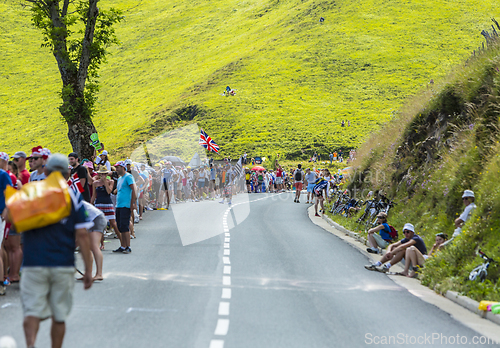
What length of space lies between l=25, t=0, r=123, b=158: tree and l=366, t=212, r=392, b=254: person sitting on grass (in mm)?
10833

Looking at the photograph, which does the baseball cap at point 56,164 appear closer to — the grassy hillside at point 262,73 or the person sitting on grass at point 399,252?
the person sitting on grass at point 399,252

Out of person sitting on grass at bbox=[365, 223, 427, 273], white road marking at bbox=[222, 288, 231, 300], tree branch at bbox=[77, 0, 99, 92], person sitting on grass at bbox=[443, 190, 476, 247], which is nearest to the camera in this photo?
white road marking at bbox=[222, 288, 231, 300]

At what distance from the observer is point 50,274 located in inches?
192

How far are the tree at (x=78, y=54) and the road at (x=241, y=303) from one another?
7387 millimetres

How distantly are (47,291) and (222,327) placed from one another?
95.2 inches

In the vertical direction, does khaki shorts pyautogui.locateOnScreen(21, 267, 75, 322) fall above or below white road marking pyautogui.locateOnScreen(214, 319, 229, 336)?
above

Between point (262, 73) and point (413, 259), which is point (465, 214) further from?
point (262, 73)

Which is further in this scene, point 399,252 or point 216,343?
point 399,252

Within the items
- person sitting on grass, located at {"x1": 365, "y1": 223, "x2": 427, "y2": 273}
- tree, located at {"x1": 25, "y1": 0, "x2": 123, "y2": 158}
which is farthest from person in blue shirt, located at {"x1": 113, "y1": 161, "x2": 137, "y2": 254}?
tree, located at {"x1": 25, "y1": 0, "x2": 123, "y2": 158}

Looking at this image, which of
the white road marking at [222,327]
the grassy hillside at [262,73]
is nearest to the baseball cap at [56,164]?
the white road marking at [222,327]

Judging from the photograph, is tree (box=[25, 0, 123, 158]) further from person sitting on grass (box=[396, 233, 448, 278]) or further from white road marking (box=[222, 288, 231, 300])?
person sitting on grass (box=[396, 233, 448, 278])

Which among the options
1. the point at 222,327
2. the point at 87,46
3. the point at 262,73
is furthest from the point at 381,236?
the point at 262,73

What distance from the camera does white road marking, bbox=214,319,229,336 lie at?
638 centimetres

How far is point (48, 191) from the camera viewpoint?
188 inches
